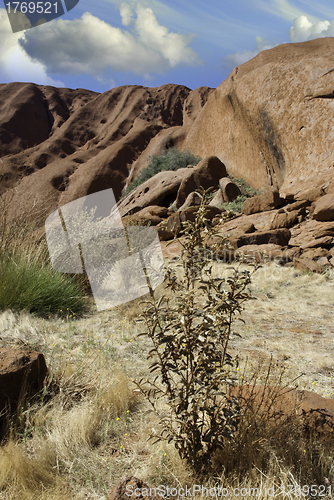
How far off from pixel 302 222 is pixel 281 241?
1676mm

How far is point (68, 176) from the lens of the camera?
99.4ft

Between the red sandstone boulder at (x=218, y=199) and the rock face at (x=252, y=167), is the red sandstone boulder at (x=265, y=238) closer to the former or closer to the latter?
the rock face at (x=252, y=167)

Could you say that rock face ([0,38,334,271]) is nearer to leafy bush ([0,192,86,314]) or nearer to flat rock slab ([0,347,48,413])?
leafy bush ([0,192,86,314])

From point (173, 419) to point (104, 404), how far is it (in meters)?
0.94

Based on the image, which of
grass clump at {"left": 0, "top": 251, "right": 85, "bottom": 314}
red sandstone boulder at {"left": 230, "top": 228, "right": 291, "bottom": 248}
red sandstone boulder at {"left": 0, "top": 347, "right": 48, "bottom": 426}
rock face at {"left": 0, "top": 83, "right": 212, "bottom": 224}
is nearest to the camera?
red sandstone boulder at {"left": 0, "top": 347, "right": 48, "bottom": 426}

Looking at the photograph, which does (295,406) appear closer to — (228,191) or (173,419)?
(173,419)

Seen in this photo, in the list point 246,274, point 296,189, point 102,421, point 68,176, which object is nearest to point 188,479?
point 102,421

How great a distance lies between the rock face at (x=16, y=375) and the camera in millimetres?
2158

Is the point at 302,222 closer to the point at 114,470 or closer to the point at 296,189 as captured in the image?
the point at 296,189

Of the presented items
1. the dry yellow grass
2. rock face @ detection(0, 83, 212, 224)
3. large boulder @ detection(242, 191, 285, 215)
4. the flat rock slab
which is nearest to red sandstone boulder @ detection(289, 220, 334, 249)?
large boulder @ detection(242, 191, 285, 215)

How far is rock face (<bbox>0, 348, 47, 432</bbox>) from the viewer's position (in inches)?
85.0

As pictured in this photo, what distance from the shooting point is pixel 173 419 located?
165cm

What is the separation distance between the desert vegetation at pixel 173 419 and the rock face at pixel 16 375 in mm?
82

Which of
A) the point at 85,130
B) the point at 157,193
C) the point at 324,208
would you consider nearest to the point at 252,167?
the point at 157,193
